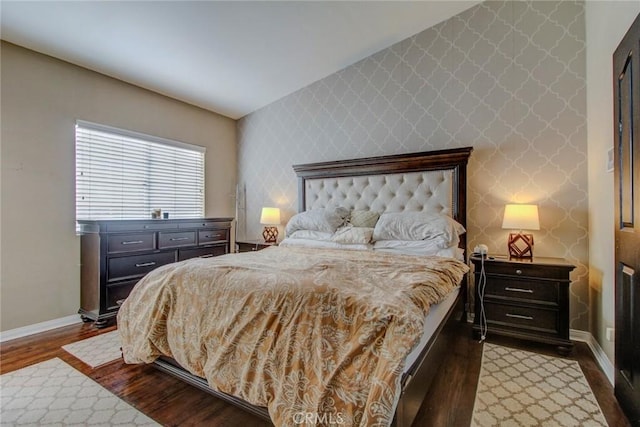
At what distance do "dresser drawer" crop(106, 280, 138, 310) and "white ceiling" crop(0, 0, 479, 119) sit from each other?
2.40 meters

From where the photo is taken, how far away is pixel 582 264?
105 inches

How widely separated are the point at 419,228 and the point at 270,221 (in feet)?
7.17

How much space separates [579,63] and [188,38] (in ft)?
12.1

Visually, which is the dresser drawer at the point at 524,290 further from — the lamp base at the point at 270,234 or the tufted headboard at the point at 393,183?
the lamp base at the point at 270,234

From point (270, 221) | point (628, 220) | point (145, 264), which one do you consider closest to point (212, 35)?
point (270, 221)

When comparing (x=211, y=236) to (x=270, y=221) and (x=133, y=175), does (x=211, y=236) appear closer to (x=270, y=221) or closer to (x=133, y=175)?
(x=270, y=221)

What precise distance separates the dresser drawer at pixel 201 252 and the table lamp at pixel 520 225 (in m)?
3.54

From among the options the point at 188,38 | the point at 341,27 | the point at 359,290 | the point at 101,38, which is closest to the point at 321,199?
the point at 341,27

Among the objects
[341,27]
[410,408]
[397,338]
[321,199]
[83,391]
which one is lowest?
[83,391]

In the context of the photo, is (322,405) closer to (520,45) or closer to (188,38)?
(188,38)

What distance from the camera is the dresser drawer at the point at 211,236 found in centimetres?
397

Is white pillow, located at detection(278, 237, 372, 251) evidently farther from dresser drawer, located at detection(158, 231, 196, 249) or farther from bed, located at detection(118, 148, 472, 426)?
dresser drawer, located at detection(158, 231, 196, 249)

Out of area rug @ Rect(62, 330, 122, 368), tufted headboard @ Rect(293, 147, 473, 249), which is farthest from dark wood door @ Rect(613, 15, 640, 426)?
area rug @ Rect(62, 330, 122, 368)

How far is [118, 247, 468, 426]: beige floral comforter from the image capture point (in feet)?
3.74
